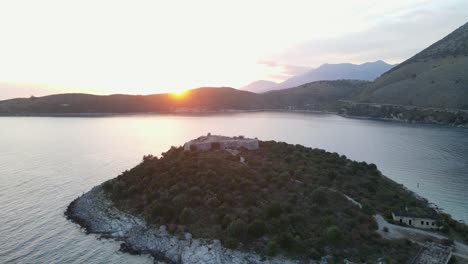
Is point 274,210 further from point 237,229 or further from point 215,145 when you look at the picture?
point 215,145

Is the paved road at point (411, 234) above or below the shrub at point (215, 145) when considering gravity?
below

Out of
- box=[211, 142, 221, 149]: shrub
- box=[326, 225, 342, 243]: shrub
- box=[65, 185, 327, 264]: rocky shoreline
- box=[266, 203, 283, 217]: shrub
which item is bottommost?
box=[65, 185, 327, 264]: rocky shoreline

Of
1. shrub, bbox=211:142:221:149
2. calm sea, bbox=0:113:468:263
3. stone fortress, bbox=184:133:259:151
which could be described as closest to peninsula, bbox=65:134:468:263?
stone fortress, bbox=184:133:259:151

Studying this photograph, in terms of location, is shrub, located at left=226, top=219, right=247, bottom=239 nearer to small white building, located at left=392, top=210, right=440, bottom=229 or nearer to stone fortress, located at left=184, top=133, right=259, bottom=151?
small white building, located at left=392, top=210, right=440, bottom=229

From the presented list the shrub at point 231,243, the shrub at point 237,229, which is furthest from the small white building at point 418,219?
the shrub at point 231,243

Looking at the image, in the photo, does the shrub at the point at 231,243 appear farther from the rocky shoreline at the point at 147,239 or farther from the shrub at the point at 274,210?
the shrub at the point at 274,210

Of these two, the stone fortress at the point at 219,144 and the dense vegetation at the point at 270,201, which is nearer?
the dense vegetation at the point at 270,201

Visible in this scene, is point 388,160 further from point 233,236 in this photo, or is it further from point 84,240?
point 84,240
